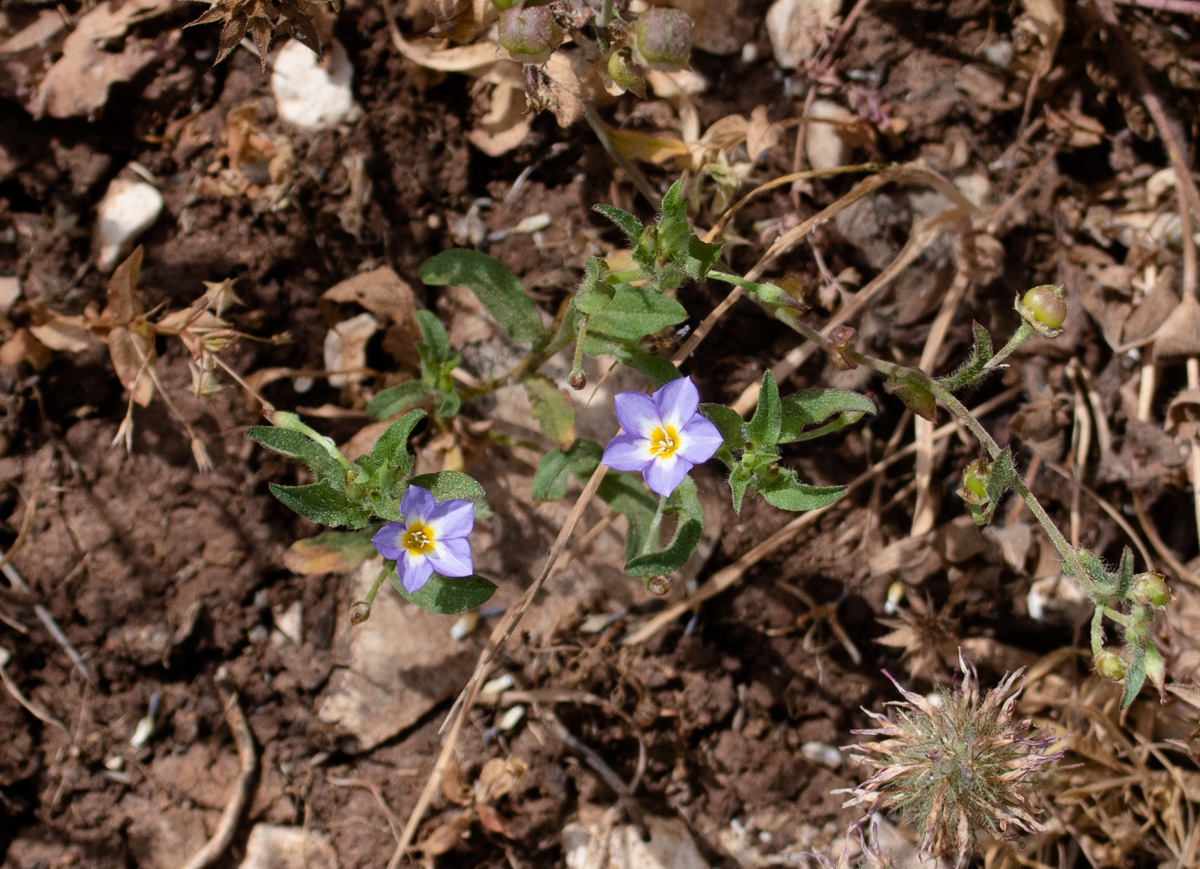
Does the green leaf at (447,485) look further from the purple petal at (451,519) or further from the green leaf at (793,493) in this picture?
the green leaf at (793,493)

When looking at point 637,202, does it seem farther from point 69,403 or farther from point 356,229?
point 69,403

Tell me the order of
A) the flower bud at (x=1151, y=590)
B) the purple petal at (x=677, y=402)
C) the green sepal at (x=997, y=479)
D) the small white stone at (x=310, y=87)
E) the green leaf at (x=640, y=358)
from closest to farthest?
1. the flower bud at (x=1151, y=590)
2. the green sepal at (x=997, y=479)
3. the purple petal at (x=677, y=402)
4. the green leaf at (x=640, y=358)
5. the small white stone at (x=310, y=87)

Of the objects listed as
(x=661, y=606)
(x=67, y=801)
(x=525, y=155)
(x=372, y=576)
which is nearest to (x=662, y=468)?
(x=661, y=606)

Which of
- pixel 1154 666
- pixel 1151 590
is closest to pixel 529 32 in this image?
pixel 1151 590

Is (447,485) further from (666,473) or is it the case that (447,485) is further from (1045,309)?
(1045,309)

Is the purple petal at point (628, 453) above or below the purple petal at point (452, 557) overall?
above

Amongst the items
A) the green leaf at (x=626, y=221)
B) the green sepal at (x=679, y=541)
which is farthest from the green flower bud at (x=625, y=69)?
the green sepal at (x=679, y=541)
